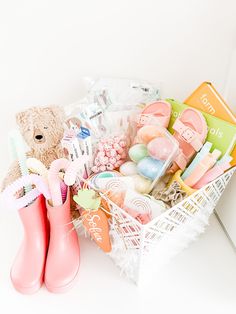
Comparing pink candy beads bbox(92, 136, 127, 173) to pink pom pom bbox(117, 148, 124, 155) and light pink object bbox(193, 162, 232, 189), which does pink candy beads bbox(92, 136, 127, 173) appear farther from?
light pink object bbox(193, 162, 232, 189)

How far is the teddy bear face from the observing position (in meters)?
0.57

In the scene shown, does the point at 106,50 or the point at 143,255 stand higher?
the point at 106,50

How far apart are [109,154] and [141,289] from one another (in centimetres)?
25

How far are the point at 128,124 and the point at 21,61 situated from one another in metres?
0.28

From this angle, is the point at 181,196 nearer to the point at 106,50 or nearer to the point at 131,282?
the point at 131,282

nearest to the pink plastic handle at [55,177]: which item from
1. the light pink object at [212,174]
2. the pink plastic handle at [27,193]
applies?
the pink plastic handle at [27,193]

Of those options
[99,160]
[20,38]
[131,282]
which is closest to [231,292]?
[131,282]

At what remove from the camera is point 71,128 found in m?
0.59

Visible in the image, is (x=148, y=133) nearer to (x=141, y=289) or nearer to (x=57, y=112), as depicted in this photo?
(x=57, y=112)

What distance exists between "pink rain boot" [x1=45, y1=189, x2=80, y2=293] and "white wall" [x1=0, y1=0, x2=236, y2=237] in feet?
1.01

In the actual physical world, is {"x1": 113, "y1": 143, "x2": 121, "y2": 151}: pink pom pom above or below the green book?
below

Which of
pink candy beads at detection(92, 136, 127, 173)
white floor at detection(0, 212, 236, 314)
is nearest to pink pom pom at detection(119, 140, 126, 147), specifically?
pink candy beads at detection(92, 136, 127, 173)

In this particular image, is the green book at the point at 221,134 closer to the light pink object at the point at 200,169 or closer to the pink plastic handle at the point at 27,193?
the light pink object at the point at 200,169

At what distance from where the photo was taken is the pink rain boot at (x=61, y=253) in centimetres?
54
